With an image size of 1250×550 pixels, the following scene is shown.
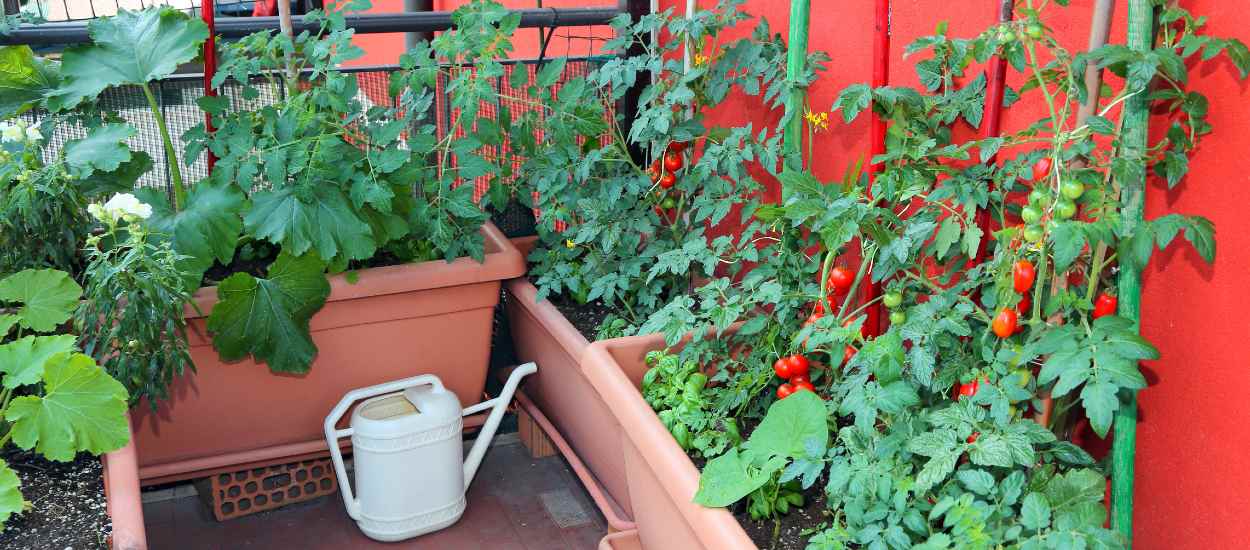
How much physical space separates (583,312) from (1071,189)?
1.50m

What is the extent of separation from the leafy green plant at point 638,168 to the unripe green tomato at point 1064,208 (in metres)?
0.89

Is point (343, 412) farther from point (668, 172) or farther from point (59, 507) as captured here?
point (668, 172)

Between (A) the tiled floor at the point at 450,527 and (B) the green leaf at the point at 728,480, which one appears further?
(A) the tiled floor at the point at 450,527

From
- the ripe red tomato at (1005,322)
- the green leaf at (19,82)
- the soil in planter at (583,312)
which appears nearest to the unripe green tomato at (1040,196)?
the ripe red tomato at (1005,322)

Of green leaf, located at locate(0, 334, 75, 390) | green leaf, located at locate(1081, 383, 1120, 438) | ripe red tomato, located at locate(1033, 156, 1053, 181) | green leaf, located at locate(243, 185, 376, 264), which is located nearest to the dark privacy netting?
green leaf, located at locate(243, 185, 376, 264)

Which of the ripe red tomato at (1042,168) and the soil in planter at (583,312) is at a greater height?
the ripe red tomato at (1042,168)

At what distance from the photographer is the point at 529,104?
8.96 feet

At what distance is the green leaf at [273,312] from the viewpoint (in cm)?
237

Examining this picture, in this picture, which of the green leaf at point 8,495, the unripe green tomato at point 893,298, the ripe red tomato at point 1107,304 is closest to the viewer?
the ripe red tomato at point 1107,304

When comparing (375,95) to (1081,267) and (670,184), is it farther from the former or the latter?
(1081,267)

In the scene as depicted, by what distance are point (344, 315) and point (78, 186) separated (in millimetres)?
619

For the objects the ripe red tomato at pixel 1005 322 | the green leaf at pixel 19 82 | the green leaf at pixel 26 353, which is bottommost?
the green leaf at pixel 26 353

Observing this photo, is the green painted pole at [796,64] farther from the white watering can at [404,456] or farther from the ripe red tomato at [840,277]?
the white watering can at [404,456]

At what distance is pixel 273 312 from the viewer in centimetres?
240
